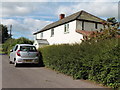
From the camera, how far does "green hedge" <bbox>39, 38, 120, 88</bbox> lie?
6.29 meters

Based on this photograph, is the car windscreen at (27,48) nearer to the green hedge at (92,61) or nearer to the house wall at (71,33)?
the green hedge at (92,61)

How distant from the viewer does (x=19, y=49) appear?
12797mm

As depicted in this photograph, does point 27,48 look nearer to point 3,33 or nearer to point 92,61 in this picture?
point 92,61

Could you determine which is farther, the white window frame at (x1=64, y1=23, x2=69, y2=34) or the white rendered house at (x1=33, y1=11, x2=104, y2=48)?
the white window frame at (x1=64, y1=23, x2=69, y2=34)

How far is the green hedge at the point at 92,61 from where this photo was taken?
20.6 feet

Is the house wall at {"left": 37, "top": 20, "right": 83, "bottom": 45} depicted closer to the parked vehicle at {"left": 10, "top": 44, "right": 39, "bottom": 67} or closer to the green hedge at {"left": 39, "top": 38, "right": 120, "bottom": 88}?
the parked vehicle at {"left": 10, "top": 44, "right": 39, "bottom": 67}

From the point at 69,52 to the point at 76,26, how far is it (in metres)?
13.4

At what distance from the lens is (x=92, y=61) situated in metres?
7.37

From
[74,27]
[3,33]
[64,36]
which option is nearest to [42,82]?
[74,27]

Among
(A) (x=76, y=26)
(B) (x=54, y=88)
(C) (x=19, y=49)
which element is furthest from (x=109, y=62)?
(A) (x=76, y=26)

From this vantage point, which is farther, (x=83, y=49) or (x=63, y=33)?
(x=63, y=33)

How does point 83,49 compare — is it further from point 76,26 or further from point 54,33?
point 54,33

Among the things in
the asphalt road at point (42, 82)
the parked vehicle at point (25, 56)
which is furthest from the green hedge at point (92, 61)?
the parked vehicle at point (25, 56)

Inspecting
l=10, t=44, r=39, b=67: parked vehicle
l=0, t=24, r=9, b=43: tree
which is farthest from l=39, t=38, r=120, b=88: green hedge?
l=0, t=24, r=9, b=43: tree
